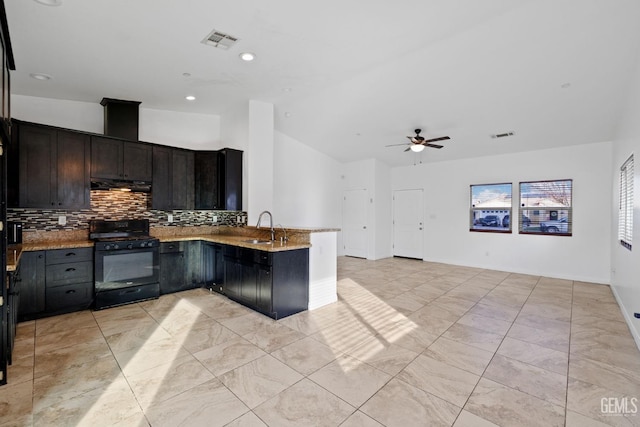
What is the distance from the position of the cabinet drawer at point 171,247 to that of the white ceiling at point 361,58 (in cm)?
229

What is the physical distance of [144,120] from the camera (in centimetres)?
499

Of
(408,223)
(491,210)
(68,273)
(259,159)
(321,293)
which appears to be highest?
(259,159)

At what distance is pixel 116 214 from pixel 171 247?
1.02 meters

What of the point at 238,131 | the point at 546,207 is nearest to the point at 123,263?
the point at 238,131

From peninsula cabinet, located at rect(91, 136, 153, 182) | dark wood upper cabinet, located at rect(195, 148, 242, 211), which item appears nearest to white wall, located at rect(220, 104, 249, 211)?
dark wood upper cabinet, located at rect(195, 148, 242, 211)

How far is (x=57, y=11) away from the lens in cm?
257

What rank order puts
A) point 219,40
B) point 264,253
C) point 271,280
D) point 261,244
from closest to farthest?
point 219,40
point 271,280
point 264,253
point 261,244

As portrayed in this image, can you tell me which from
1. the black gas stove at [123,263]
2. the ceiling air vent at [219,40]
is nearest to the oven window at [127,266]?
the black gas stove at [123,263]

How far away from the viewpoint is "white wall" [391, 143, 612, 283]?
5.64m

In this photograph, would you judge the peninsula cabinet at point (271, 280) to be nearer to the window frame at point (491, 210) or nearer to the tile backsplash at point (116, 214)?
the tile backsplash at point (116, 214)

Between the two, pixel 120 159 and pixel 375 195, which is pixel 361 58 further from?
pixel 375 195

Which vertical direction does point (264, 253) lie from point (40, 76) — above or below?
below

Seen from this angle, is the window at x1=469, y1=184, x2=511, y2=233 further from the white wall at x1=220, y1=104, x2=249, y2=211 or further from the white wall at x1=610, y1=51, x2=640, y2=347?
the white wall at x1=220, y1=104, x2=249, y2=211

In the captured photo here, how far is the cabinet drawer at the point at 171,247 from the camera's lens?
4.53 meters
